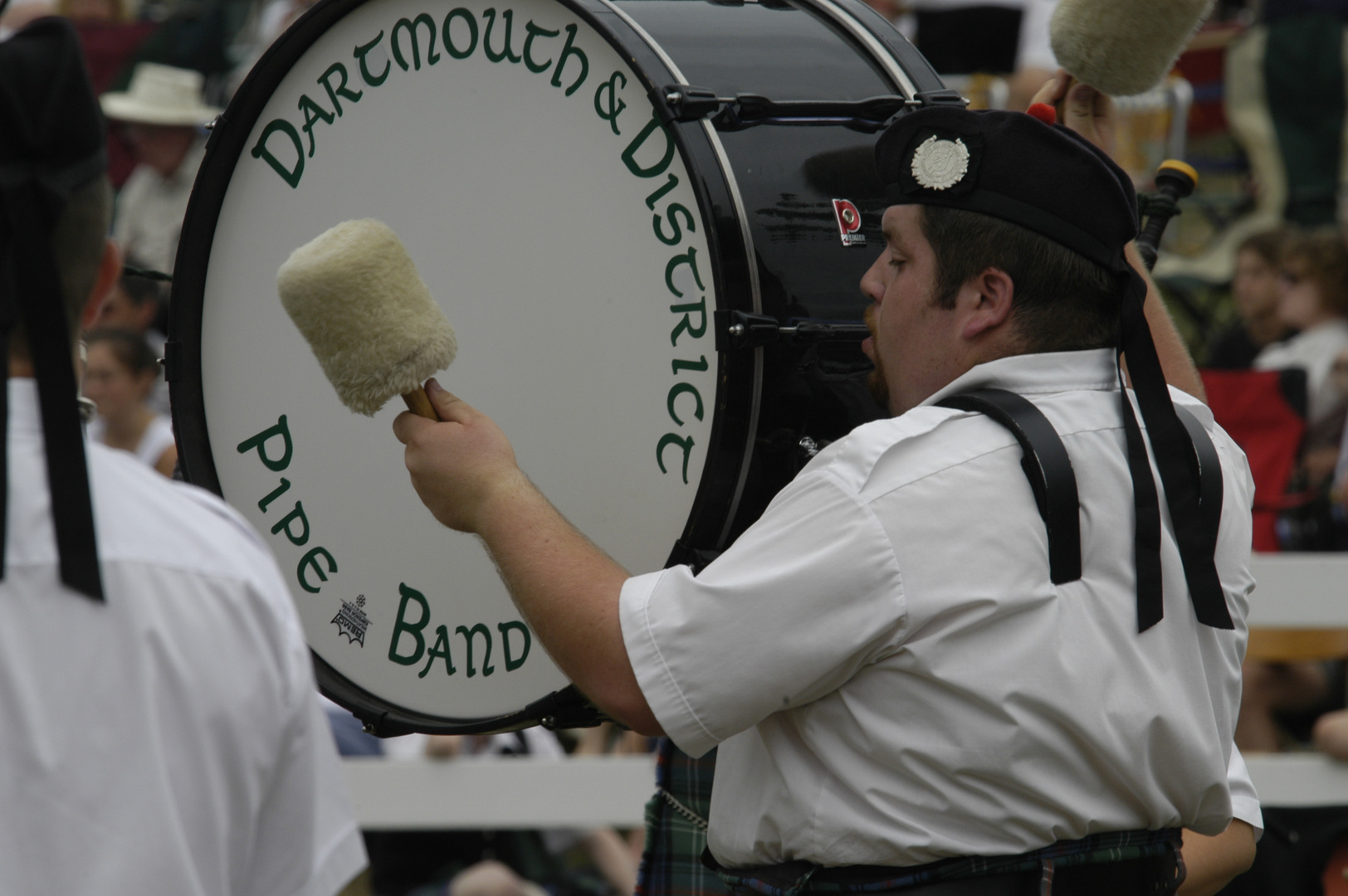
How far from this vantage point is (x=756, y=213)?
1.89 meters

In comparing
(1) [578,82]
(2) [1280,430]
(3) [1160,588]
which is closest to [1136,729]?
(3) [1160,588]

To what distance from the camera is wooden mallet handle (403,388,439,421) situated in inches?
68.5

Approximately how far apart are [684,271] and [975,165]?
381 mm

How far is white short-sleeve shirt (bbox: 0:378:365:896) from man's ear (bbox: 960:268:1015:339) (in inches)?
31.2

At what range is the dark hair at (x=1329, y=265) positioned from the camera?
505 centimetres

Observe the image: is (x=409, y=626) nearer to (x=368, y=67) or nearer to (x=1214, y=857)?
(x=368, y=67)

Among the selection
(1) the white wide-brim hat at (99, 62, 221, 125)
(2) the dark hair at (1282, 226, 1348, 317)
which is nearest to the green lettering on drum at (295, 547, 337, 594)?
(2) the dark hair at (1282, 226, 1348, 317)

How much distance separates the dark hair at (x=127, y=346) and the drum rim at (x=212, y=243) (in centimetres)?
335

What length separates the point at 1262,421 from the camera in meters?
4.77

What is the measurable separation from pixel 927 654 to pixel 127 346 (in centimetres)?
454

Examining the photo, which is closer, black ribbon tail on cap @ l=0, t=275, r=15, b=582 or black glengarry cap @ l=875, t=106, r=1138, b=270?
black ribbon tail on cap @ l=0, t=275, r=15, b=582

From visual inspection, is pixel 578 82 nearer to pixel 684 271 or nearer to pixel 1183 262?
pixel 684 271

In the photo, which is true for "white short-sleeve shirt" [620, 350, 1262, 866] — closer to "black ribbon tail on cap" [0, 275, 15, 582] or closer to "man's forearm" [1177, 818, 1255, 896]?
"man's forearm" [1177, 818, 1255, 896]

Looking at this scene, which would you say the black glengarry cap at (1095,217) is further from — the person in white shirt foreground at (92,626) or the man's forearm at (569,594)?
the person in white shirt foreground at (92,626)
